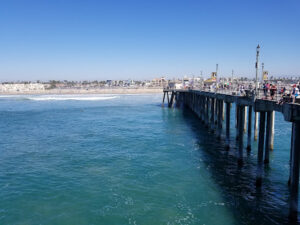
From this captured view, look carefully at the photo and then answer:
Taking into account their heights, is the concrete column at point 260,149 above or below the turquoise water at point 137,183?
above

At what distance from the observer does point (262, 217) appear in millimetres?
11992

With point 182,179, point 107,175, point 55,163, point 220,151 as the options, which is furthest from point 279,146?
point 55,163

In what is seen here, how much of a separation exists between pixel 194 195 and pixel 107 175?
244 inches

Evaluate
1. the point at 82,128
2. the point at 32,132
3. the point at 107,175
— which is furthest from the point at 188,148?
the point at 32,132

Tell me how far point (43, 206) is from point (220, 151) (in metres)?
15.2

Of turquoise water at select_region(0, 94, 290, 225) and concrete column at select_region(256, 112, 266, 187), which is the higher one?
concrete column at select_region(256, 112, 266, 187)

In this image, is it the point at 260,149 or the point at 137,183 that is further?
the point at 137,183

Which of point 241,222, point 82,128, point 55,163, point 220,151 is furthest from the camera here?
point 82,128

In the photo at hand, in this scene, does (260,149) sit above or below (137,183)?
above

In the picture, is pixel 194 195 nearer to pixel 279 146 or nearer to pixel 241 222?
pixel 241 222

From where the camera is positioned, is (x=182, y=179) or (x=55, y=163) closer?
(x=182, y=179)

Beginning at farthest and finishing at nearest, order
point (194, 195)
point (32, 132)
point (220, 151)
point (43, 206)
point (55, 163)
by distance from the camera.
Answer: point (32, 132) → point (220, 151) → point (55, 163) → point (194, 195) → point (43, 206)

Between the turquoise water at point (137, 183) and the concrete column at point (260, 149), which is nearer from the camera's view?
the turquoise water at point (137, 183)

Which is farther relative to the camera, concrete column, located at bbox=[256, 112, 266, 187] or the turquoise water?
concrete column, located at bbox=[256, 112, 266, 187]
